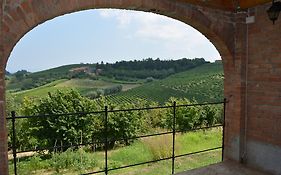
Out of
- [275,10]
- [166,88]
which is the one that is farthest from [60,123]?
[166,88]

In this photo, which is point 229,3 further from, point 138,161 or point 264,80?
point 138,161

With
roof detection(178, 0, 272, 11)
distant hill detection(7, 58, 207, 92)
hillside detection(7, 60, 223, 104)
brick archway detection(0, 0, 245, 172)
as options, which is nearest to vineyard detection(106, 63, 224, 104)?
hillside detection(7, 60, 223, 104)

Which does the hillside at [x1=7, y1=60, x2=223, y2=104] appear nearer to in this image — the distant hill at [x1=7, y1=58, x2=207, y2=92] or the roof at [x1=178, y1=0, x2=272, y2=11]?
the distant hill at [x1=7, y1=58, x2=207, y2=92]

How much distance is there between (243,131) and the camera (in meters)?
3.81

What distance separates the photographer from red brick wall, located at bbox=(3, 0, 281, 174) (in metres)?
3.18

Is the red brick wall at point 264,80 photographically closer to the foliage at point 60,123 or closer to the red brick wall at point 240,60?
the red brick wall at point 240,60

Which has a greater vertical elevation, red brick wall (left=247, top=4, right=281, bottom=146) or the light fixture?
the light fixture

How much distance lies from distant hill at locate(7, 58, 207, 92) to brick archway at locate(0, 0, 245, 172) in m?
37.6

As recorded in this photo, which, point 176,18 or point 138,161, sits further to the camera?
point 138,161

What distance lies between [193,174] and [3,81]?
268 centimetres

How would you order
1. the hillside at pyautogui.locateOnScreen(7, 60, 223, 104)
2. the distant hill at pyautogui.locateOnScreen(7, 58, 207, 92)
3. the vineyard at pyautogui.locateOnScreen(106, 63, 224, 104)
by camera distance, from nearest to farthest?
the vineyard at pyautogui.locateOnScreen(106, 63, 224, 104) → the hillside at pyautogui.locateOnScreen(7, 60, 223, 104) → the distant hill at pyautogui.locateOnScreen(7, 58, 207, 92)

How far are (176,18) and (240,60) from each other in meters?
1.19

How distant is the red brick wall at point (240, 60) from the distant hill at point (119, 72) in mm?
37617

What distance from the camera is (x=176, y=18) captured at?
344 cm
